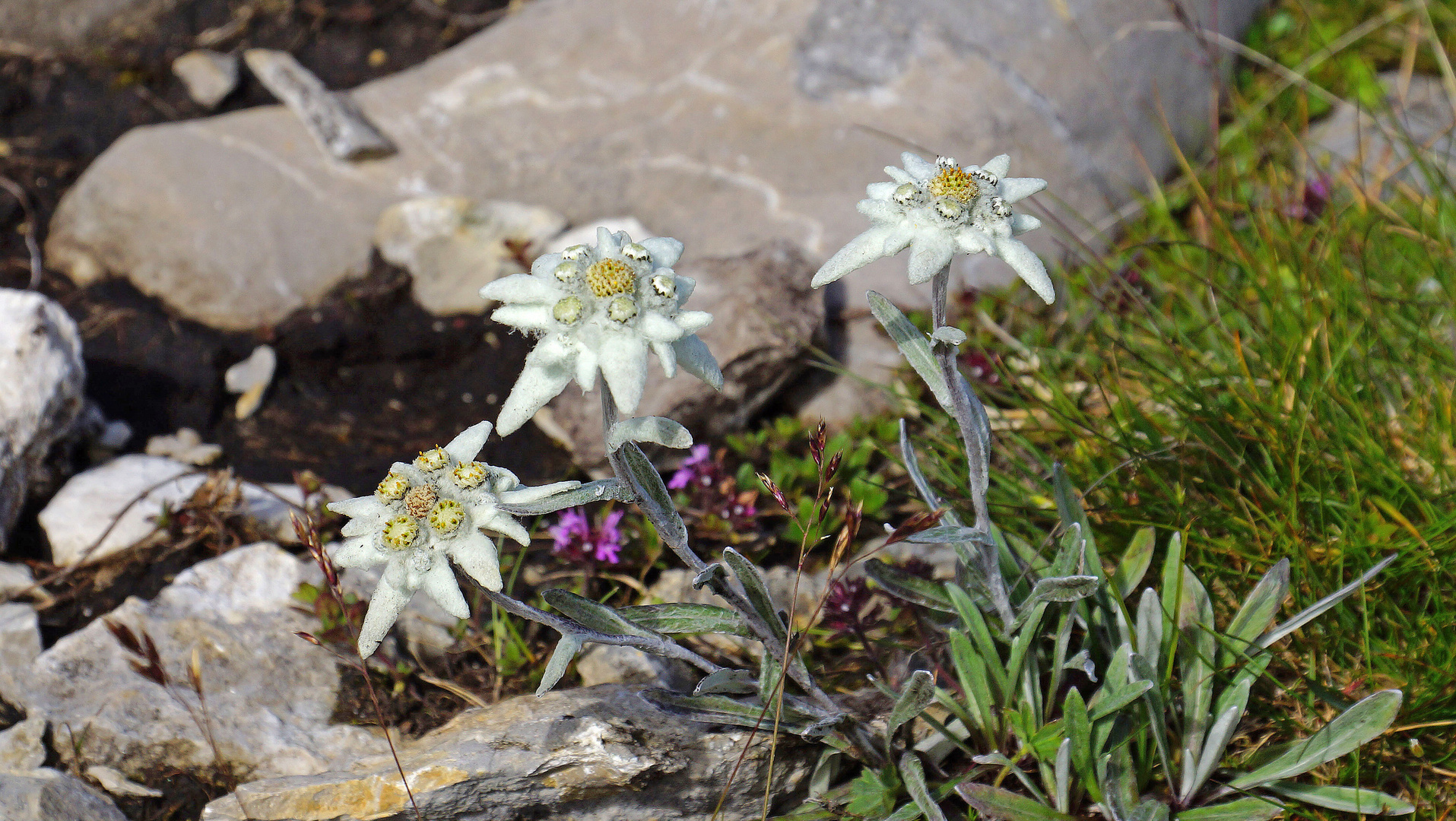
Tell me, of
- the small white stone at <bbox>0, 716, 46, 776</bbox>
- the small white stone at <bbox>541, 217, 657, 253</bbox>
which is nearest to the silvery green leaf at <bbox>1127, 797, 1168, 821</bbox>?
the small white stone at <bbox>0, 716, 46, 776</bbox>

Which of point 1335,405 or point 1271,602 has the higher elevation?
point 1335,405

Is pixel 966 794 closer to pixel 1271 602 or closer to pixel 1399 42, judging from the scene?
pixel 1271 602

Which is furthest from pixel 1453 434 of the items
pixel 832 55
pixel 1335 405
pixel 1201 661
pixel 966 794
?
pixel 832 55

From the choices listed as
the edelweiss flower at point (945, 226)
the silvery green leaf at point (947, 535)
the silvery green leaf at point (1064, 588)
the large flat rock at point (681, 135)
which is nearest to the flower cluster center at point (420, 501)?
the edelweiss flower at point (945, 226)

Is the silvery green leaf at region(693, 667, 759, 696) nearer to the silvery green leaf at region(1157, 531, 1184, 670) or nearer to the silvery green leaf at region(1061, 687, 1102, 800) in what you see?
the silvery green leaf at region(1061, 687, 1102, 800)

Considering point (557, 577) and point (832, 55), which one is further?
point (832, 55)
